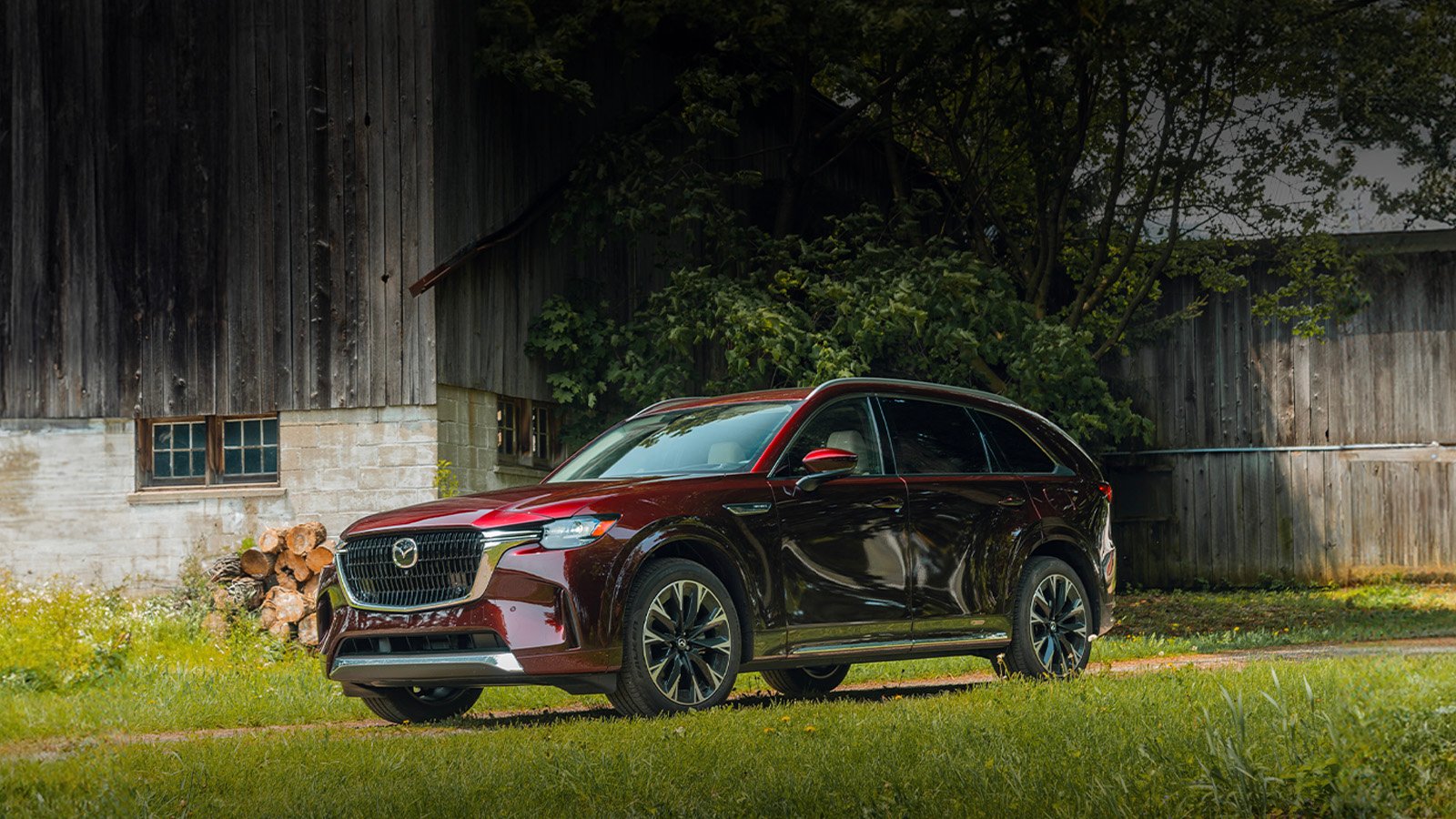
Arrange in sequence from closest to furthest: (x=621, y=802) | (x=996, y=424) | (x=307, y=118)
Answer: (x=621, y=802) < (x=996, y=424) < (x=307, y=118)

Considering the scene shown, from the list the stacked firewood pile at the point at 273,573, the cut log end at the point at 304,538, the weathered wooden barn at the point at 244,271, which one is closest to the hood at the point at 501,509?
the stacked firewood pile at the point at 273,573

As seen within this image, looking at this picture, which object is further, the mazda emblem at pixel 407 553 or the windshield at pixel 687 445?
the windshield at pixel 687 445

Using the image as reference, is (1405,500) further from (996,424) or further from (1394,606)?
(996,424)

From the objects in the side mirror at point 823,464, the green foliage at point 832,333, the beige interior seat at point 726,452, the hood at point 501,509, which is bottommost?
the hood at point 501,509

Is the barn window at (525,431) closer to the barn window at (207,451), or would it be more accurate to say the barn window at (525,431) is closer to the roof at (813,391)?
the barn window at (207,451)

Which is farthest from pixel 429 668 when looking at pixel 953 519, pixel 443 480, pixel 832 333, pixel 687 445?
pixel 832 333

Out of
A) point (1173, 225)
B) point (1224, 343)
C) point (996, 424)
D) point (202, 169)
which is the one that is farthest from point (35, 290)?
point (1224, 343)

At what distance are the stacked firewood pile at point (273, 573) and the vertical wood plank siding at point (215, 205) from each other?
1.73m

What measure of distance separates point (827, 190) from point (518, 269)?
583 centimetres

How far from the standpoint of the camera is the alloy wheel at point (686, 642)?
8.85 m

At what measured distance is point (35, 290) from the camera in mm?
18656

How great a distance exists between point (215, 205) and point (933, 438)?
10.2 metres

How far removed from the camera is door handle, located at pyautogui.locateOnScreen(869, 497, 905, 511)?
10.1 meters

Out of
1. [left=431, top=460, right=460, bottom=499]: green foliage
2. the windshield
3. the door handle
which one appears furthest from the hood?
[left=431, top=460, right=460, bottom=499]: green foliage
